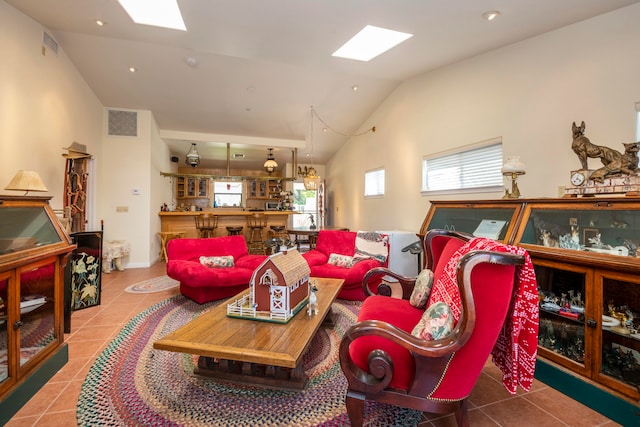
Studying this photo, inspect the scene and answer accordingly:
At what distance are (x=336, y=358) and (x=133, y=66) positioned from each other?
16.6 ft

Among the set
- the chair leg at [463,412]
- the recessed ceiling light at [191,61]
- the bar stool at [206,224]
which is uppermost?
the recessed ceiling light at [191,61]

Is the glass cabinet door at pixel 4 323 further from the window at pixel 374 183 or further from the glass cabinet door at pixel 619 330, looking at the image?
the window at pixel 374 183

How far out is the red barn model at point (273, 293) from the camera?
1.99 metres

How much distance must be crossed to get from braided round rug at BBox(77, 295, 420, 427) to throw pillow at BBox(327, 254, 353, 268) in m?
1.51

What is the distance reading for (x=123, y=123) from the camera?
544cm

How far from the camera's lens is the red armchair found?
120 cm

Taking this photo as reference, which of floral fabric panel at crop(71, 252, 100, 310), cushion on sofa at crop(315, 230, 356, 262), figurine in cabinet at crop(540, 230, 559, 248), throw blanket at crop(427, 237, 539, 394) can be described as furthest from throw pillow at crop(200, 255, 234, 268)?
figurine in cabinet at crop(540, 230, 559, 248)

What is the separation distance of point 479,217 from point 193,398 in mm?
2716

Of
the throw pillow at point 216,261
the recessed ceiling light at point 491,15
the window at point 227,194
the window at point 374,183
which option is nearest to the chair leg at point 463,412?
the throw pillow at point 216,261

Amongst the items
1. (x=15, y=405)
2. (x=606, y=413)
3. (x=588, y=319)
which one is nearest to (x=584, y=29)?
(x=588, y=319)

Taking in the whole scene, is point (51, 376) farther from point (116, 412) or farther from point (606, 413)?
point (606, 413)

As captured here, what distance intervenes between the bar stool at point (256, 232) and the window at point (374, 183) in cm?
269

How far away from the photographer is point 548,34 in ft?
9.46

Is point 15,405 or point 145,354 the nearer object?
point 15,405
